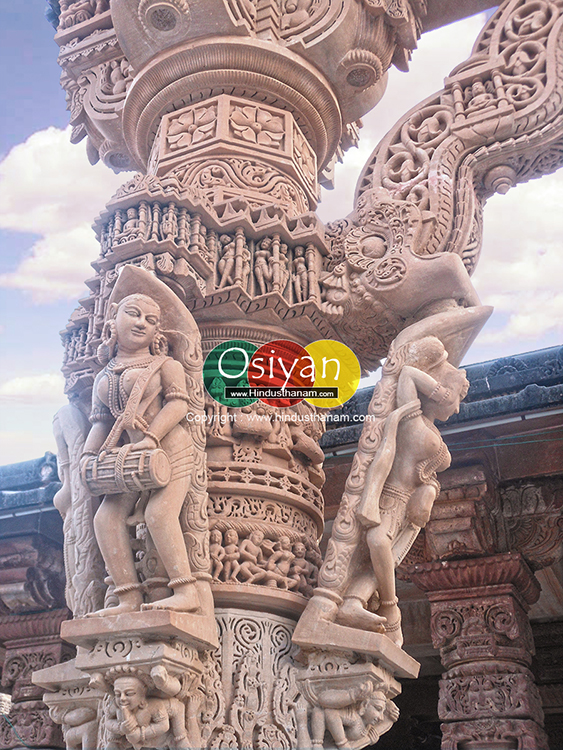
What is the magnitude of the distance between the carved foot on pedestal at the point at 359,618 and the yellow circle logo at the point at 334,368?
1070 mm

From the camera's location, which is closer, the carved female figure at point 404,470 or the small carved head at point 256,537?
the carved female figure at point 404,470

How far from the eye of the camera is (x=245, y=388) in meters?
3.54

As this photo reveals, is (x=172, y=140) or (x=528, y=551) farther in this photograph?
(x=528, y=551)

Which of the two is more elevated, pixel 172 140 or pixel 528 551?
pixel 172 140

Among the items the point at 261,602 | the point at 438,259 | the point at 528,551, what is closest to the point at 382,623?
the point at 261,602

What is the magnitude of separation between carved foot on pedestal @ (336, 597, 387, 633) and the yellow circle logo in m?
1.07

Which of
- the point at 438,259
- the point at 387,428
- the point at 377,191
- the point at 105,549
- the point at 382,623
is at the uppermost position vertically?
the point at 377,191

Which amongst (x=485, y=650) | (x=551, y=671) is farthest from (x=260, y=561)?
(x=551, y=671)

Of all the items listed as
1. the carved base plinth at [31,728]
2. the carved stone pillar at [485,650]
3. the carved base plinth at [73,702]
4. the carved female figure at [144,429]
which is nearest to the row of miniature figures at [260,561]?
the carved female figure at [144,429]

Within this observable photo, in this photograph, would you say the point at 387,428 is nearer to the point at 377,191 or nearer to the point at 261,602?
the point at 261,602

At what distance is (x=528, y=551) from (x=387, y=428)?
2.60 m

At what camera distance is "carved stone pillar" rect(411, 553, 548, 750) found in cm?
479

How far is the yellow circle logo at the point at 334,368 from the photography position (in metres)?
3.86

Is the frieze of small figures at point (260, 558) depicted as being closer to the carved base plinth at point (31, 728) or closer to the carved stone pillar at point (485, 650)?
the carved stone pillar at point (485, 650)
